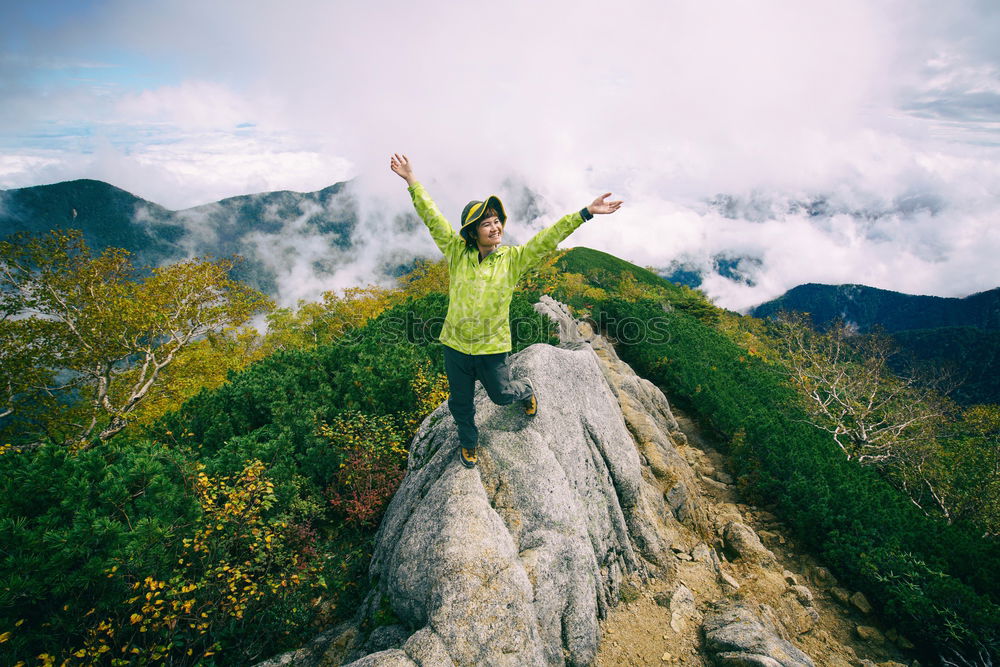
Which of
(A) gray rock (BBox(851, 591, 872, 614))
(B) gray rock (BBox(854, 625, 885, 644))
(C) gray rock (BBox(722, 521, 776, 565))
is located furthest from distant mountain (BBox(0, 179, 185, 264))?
(B) gray rock (BBox(854, 625, 885, 644))

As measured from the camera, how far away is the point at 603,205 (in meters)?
4.62

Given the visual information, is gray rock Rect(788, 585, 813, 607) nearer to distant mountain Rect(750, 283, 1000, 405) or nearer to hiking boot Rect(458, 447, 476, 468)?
hiking boot Rect(458, 447, 476, 468)

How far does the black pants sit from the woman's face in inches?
55.9

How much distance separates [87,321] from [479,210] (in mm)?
19207

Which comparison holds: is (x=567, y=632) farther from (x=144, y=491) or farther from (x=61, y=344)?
(x=61, y=344)

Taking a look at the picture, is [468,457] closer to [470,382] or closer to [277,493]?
[470,382]

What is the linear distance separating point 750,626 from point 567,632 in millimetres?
3191

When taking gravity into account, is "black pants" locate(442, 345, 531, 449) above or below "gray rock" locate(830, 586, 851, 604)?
above

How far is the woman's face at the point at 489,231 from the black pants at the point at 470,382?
1.42 metres

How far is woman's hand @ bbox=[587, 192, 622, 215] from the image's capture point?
178 inches

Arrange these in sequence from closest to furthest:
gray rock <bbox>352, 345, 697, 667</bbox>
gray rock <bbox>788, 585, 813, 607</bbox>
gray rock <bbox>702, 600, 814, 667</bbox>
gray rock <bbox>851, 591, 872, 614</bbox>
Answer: gray rock <bbox>352, 345, 697, 667</bbox> → gray rock <bbox>702, 600, 814, 667</bbox> → gray rock <bbox>788, 585, 813, 607</bbox> → gray rock <bbox>851, 591, 872, 614</bbox>

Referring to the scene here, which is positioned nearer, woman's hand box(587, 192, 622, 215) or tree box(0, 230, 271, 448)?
woman's hand box(587, 192, 622, 215)

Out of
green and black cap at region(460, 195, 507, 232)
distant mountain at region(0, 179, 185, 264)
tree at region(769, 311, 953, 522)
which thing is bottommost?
tree at region(769, 311, 953, 522)

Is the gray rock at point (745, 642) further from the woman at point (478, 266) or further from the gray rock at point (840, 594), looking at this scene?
the woman at point (478, 266)
